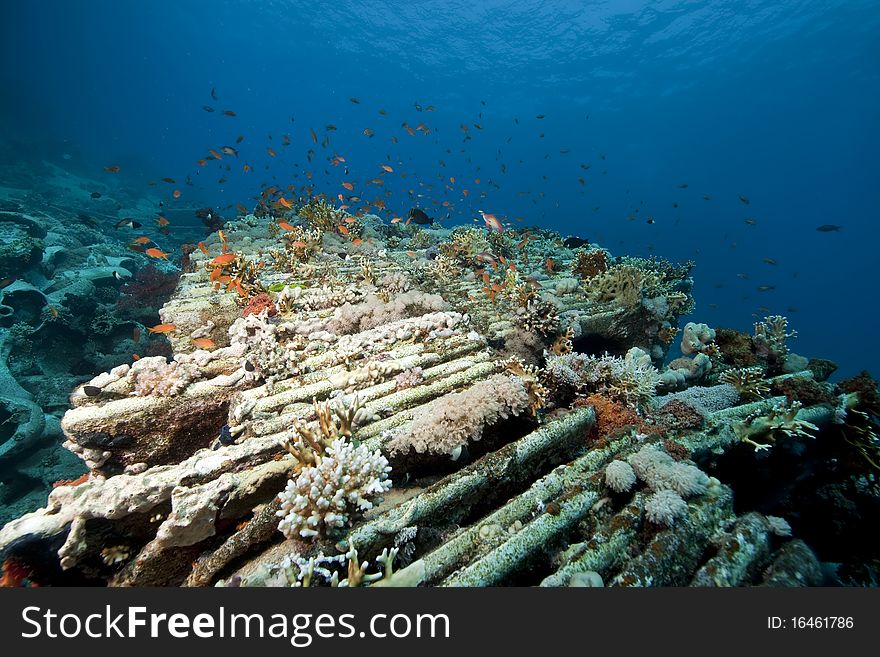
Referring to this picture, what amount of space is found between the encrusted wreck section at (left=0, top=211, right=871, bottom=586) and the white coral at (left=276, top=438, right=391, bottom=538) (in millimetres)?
23

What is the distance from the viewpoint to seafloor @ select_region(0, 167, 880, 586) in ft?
11.2

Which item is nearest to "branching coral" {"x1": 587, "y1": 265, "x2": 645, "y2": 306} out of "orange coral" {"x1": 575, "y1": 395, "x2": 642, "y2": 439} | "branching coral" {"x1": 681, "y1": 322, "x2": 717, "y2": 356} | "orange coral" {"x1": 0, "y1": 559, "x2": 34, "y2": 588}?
"branching coral" {"x1": 681, "y1": 322, "x2": 717, "y2": 356}

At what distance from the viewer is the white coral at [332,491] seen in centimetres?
338

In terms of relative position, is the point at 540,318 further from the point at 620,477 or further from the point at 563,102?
the point at 563,102

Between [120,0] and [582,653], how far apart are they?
138449mm

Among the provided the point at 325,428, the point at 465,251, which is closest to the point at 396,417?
the point at 325,428

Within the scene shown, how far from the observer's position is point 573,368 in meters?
6.14

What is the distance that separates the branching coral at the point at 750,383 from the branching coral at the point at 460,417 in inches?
216

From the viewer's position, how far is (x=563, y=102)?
293ft

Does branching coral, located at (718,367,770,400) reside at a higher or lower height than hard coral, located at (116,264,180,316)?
higher

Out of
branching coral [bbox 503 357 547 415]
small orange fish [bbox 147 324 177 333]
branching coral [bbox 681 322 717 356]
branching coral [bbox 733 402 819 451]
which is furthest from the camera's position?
branching coral [bbox 681 322 717 356]

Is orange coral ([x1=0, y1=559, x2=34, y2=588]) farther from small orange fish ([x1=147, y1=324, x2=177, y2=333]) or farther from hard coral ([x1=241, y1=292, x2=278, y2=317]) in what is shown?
hard coral ([x1=241, y1=292, x2=278, y2=317])

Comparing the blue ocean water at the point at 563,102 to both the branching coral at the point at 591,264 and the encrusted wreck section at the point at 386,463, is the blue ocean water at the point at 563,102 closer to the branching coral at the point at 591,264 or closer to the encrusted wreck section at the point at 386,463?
the branching coral at the point at 591,264

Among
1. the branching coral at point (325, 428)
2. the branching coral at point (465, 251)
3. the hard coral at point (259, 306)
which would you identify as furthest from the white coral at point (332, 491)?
the branching coral at point (465, 251)
